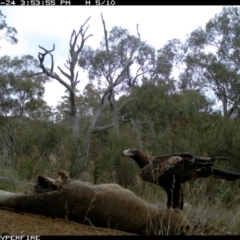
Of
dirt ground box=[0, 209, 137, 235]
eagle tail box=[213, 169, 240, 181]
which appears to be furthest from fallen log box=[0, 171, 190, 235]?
eagle tail box=[213, 169, 240, 181]

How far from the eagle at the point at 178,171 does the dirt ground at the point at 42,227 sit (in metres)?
0.54

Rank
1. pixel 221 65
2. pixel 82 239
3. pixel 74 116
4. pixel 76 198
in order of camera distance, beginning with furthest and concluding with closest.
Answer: pixel 221 65
pixel 74 116
pixel 76 198
pixel 82 239

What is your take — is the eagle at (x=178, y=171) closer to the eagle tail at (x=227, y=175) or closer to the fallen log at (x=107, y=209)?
the eagle tail at (x=227, y=175)

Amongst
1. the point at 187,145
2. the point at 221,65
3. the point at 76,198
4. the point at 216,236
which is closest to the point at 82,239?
the point at 76,198

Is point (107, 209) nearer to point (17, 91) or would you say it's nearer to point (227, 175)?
point (227, 175)

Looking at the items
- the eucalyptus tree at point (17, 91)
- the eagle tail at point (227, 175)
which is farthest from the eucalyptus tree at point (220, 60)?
the eagle tail at point (227, 175)

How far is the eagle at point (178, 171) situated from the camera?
10.4 ft

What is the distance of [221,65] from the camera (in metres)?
18.9

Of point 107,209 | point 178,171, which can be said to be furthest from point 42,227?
point 178,171

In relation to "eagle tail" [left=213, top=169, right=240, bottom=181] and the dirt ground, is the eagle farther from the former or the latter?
the dirt ground

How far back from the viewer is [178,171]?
3.20 m

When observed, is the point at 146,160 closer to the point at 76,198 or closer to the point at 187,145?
the point at 76,198

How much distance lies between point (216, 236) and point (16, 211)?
1.70m

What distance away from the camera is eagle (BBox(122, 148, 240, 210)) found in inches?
124
